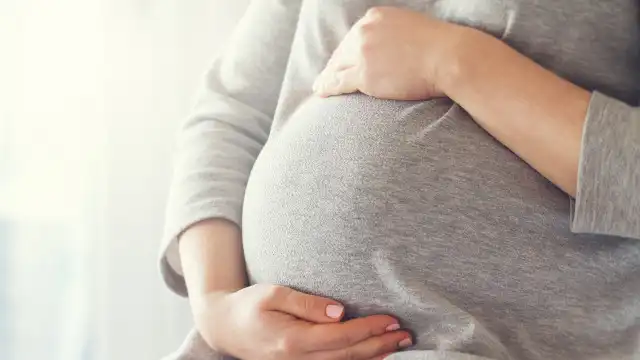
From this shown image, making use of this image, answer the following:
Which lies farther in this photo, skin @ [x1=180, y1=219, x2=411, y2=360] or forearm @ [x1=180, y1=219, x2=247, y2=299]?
forearm @ [x1=180, y1=219, x2=247, y2=299]

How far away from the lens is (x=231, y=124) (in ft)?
3.40

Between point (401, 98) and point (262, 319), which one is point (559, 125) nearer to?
point (401, 98)

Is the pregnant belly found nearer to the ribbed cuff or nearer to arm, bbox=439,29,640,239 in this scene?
arm, bbox=439,29,640,239

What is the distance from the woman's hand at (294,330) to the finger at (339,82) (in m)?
0.22

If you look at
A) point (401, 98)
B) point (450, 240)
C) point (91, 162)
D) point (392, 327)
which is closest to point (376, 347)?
point (392, 327)

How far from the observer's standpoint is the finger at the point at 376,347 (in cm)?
75

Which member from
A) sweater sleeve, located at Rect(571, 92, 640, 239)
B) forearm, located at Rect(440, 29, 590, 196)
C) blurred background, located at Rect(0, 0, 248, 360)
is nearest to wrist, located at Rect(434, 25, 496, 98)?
forearm, located at Rect(440, 29, 590, 196)

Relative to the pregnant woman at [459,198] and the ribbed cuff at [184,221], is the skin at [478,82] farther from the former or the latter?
the ribbed cuff at [184,221]

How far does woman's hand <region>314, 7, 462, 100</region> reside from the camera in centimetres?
78

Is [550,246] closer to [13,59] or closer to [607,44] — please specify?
[607,44]

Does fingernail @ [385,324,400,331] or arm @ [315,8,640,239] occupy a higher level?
arm @ [315,8,640,239]

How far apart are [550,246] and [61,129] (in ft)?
2.49

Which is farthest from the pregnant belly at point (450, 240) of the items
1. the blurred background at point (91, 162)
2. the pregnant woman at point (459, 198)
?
the blurred background at point (91, 162)

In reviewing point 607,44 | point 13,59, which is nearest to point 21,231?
point 13,59
